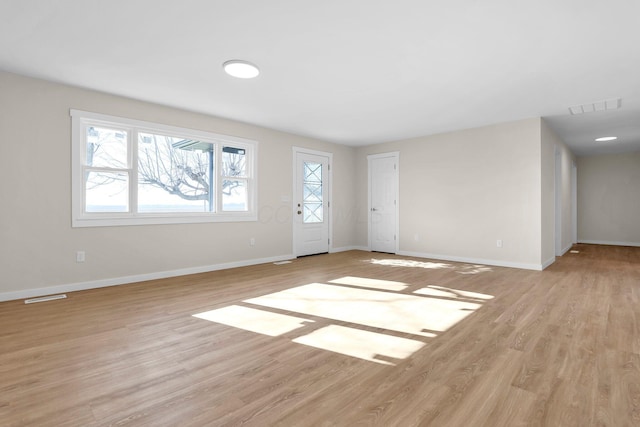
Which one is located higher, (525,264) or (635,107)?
(635,107)

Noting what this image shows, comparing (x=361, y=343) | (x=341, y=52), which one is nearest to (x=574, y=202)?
(x=341, y=52)

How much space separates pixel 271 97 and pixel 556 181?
5.88m

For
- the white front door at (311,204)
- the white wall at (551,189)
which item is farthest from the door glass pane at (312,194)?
the white wall at (551,189)

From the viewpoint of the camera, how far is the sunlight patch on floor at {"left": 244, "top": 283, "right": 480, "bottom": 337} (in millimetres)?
2793

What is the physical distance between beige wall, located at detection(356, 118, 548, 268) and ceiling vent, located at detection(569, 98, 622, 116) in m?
0.52

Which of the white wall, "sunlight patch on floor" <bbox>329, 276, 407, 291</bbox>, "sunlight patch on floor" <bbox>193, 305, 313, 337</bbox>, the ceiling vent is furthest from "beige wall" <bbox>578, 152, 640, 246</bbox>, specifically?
"sunlight patch on floor" <bbox>193, 305, 313, 337</bbox>

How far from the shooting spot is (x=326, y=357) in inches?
84.8

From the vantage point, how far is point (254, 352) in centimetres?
223

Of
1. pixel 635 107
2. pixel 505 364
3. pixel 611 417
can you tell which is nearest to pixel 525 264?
pixel 635 107

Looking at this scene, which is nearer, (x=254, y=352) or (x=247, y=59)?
(x=254, y=352)

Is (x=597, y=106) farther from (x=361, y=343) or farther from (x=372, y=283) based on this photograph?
(x=361, y=343)

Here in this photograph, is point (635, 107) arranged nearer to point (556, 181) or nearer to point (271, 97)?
point (556, 181)

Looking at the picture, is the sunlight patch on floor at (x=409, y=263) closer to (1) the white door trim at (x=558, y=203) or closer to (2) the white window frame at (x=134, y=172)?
(2) the white window frame at (x=134, y=172)

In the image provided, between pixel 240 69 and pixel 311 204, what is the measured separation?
3799 mm
